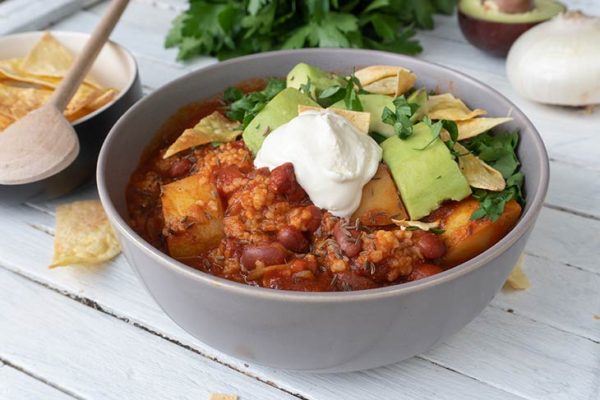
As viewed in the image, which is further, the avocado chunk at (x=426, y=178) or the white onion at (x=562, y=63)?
the white onion at (x=562, y=63)

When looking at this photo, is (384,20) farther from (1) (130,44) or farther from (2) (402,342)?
(2) (402,342)

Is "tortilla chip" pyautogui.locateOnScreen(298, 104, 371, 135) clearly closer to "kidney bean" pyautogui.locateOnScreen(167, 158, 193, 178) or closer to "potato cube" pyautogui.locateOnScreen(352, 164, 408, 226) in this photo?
"potato cube" pyautogui.locateOnScreen(352, 164, 408, 226)

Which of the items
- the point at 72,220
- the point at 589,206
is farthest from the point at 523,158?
the point at 72,220

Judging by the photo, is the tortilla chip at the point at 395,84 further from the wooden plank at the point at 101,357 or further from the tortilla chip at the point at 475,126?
the wooden plank at the point at 101,357

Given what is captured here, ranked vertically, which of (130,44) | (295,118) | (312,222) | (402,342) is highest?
(295,118)

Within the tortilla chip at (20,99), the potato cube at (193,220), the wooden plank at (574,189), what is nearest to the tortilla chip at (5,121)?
the tortilla chip at (20,99)

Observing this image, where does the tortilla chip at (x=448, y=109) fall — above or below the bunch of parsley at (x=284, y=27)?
above

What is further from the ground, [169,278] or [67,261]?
[169,278]

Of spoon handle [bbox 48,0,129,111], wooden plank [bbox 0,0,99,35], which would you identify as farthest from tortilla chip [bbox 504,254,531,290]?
wooden plank [bbox 0,0,99,35]
